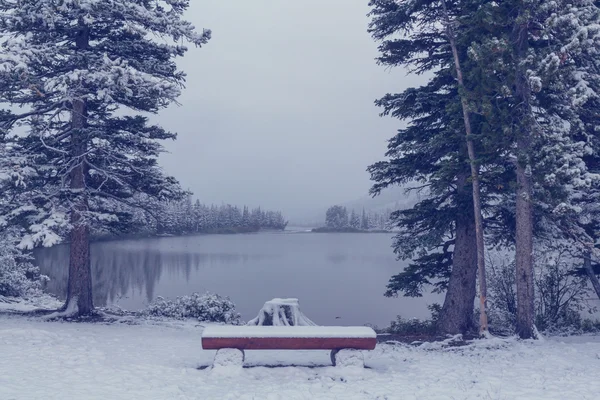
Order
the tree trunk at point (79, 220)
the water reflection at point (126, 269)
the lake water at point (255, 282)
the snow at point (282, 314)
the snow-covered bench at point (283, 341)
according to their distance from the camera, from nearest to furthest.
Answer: the snow-covered bench at point (283, 341)
the snow at point (282, 314)
the tree trunk at point (79, 220)
the lake water at point (255, 282)
the water reflection at point (126, 269)

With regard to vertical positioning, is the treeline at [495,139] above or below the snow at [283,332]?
above

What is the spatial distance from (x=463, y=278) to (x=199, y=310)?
34.4ft

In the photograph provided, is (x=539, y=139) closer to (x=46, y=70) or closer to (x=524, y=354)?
(x=524, y=354)

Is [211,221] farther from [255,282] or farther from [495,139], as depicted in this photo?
[495,139]

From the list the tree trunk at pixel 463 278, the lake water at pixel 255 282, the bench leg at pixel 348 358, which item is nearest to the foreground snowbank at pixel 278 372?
the bench leg at pixel 348 358

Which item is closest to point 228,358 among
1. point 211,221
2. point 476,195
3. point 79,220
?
point 79,220

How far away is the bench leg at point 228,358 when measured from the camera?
830 cm

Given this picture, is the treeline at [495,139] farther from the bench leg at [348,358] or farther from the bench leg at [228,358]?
the bench leg at [228,358]

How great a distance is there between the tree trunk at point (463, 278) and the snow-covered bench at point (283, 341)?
6067mm

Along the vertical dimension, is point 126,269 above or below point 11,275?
below

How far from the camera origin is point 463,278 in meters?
13.6

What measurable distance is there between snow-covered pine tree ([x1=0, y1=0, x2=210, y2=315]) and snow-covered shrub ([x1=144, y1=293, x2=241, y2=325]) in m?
4.59

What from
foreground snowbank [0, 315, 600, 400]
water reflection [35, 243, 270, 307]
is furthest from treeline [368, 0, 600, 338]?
water reflection [35, 243, 270, 307]

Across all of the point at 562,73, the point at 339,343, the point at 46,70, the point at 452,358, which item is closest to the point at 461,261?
the point at 452,358
